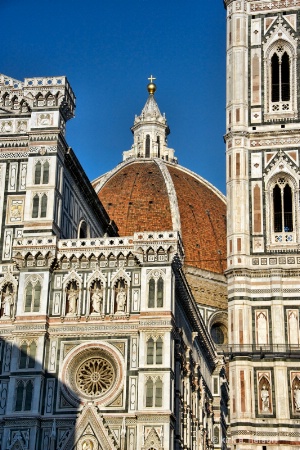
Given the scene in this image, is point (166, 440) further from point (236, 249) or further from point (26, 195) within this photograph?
point (26, 195)

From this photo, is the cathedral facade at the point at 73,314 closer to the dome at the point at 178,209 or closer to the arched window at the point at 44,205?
the arched window at the point at 44,205

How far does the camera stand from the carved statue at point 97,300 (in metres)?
29.4

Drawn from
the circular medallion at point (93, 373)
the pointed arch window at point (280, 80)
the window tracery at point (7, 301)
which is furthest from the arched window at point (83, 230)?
the pointed arch window at point (280, 80)

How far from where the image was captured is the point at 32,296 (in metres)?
29.6

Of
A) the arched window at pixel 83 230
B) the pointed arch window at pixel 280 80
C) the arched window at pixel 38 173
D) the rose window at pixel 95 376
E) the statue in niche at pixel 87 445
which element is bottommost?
the statue in niche at pixel 87 445

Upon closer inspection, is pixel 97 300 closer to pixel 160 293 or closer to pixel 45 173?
pixel 160 293

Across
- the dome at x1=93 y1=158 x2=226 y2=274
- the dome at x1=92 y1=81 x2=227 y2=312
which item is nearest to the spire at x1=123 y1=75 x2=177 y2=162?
the dome at x1=92 y1=81 x2=227 y2=312

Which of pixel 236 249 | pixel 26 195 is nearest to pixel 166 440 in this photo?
pixel 236 249

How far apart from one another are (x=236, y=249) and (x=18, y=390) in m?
8.21

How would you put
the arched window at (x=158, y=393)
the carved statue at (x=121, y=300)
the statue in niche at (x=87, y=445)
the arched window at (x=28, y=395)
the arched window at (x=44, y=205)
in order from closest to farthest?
the arched window at (x=158, y=393) → the statue in niche at (x=87, y=445) → the arched window at (x=28, y=395) → the carved statue at (x=121, y=300) → the arched window at (x=44, y=205)

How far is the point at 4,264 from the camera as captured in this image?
101ft

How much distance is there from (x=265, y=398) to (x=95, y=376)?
5195 millimetres

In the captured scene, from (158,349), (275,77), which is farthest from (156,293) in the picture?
(275,77)

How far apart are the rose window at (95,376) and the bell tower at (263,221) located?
3827mm
